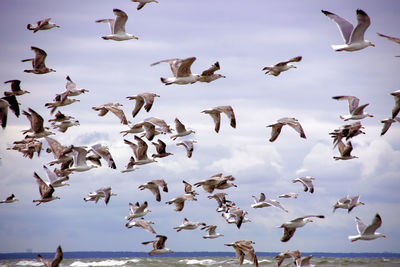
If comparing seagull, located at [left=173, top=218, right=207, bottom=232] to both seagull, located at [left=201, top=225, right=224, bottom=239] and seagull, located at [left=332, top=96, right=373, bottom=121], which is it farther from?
seagull, located at [left=332, top=96, right=373, bottom=121]

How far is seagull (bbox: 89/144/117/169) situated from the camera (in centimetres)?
2291

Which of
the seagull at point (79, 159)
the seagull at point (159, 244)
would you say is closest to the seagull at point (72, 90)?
the seagull at point (79, 159)

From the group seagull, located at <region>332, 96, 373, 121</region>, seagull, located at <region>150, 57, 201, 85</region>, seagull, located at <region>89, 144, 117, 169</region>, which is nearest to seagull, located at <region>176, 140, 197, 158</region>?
seagull, located at <region>89, 144, 117, 169</region>

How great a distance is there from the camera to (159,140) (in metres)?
28.3

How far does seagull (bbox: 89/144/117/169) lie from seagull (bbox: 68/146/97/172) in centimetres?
49

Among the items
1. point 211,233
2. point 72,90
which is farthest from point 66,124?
point 211,233

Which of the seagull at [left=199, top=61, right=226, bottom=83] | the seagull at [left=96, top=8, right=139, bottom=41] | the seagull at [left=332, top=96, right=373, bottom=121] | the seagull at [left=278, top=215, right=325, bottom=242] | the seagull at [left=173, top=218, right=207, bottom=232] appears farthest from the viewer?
the seagull at [left=173, top=218, right=207, bottom=232]

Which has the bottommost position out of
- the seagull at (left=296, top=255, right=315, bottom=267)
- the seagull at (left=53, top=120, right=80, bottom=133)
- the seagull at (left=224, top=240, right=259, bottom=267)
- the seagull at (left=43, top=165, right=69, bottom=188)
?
the seagull at (left=296, top=255, right=315, bottom=267)

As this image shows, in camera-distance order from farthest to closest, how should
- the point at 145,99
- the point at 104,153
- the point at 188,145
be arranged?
the point at 188,145 → the point at 145,99 → the point at 104,153

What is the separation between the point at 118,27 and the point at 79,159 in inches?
251

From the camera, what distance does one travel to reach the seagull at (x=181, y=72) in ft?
71.3

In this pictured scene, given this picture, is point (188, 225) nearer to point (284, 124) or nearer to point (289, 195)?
point (289, 195)

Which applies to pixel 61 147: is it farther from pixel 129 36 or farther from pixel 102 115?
pixel 129 36

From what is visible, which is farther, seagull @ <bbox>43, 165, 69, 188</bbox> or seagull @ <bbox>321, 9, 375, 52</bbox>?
seagull @ <bbox>43, 165, 69, 188</bbox>
